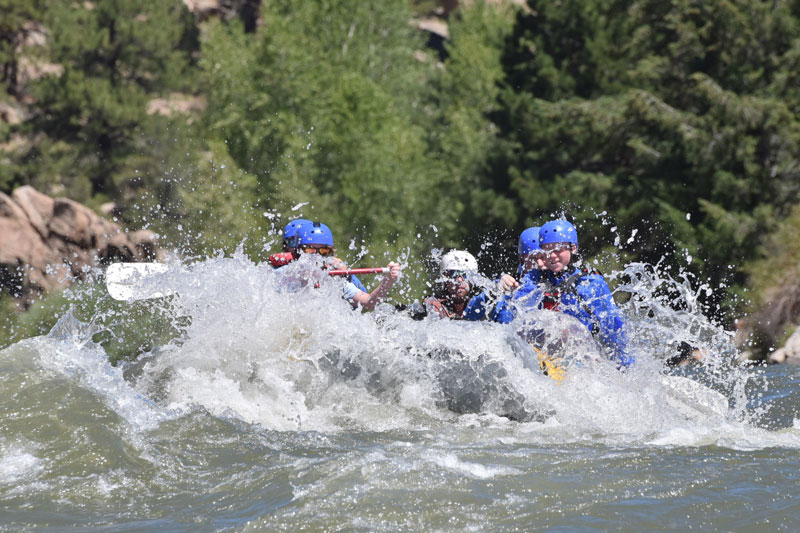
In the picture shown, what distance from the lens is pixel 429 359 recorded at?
7020mm

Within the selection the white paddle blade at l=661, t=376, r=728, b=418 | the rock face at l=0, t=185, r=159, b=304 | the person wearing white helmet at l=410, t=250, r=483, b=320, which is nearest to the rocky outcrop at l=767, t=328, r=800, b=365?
the white paddle blade at l=661, t=376, r=728, b=418

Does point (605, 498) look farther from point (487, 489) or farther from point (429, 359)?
point (429, 359)

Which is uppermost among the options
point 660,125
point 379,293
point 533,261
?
point 660,125

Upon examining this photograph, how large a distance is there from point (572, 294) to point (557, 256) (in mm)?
281

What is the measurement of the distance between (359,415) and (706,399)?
2.69m

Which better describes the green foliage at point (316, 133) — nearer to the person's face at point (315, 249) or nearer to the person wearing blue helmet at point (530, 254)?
the person's face at point (315, 249)

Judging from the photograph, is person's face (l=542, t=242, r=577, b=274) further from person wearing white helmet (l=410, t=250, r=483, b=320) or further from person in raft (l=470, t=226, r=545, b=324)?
person wearing white helmet (l=410, t=250, r=483, b=320)

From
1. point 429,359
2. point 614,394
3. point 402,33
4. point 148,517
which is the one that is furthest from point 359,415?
point 402,33

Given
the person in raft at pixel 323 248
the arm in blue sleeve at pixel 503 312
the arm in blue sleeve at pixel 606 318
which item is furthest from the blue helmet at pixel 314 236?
the arm in blue sleeve at pixel 606 318

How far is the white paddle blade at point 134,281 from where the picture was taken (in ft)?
26.7

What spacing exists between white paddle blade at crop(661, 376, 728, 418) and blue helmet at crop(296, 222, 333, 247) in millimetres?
2790

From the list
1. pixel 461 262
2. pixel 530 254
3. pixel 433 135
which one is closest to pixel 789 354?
pixel 461 262

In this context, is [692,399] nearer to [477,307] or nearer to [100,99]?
[477,307]

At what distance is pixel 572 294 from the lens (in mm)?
7090
